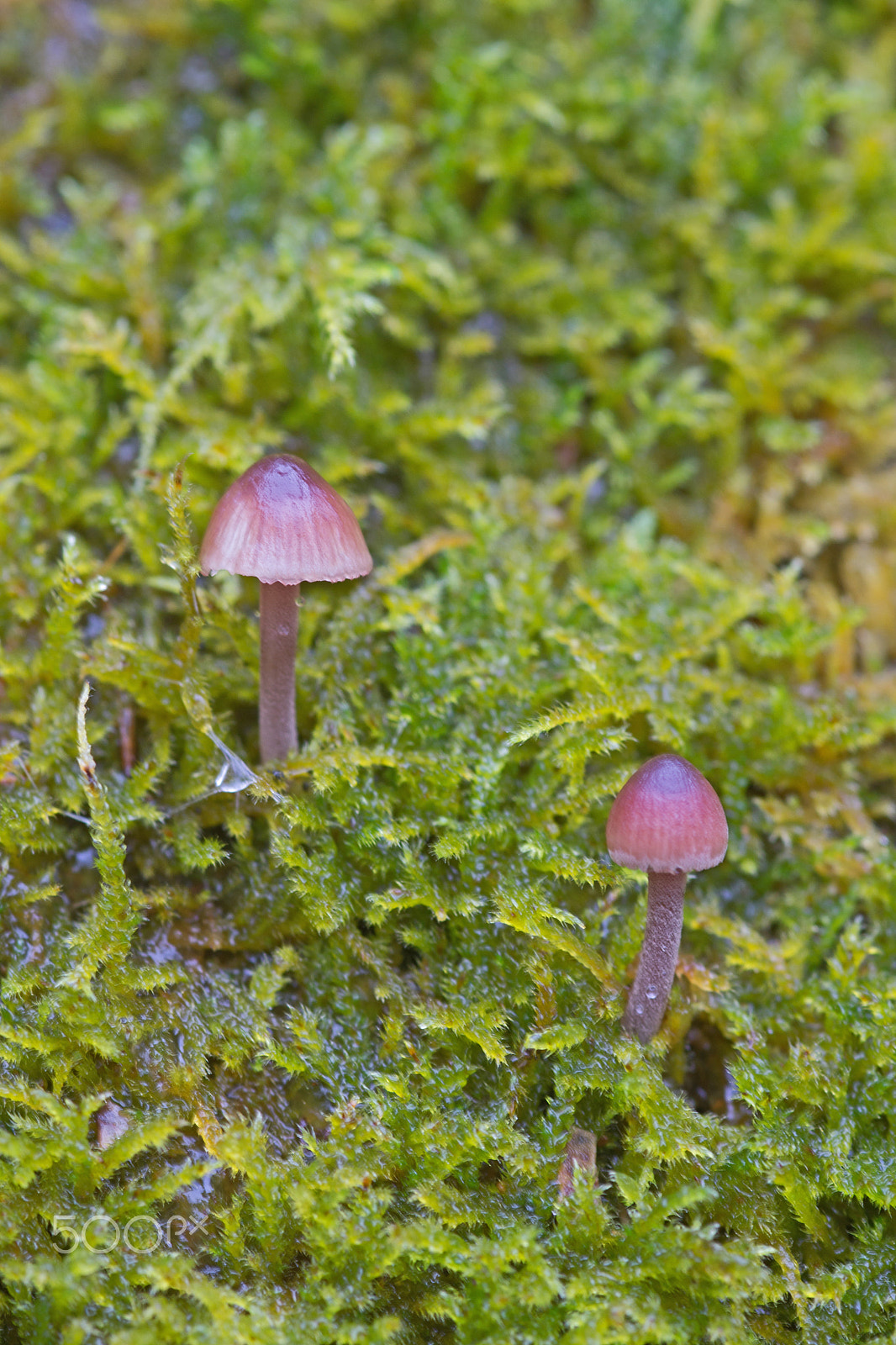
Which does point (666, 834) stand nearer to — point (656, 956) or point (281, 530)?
point (656, 956)

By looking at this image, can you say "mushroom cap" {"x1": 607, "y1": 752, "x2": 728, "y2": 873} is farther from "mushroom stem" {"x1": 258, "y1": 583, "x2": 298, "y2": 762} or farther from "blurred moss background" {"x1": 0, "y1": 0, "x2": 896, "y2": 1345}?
"mushroom stem" {"x1": 258, "y1": 583, "x2": 298, "y2": 762}

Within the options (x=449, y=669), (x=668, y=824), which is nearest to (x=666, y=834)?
(x=668, y=824)

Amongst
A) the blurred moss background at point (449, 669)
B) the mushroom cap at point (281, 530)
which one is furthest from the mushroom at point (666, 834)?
the mushroom cap at point (281, 530)

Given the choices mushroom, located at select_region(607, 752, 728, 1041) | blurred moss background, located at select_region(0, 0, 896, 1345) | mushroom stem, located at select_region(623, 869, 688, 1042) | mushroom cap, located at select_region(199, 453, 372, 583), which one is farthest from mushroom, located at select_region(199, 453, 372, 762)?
mushroom stem, located at select_region(623, 869, 688, 1042)

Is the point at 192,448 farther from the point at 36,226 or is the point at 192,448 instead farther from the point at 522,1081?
the point at 522,1081

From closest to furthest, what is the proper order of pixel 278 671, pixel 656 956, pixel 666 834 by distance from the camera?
pixel 666 834
pixel 656 956
pixel 278 671
